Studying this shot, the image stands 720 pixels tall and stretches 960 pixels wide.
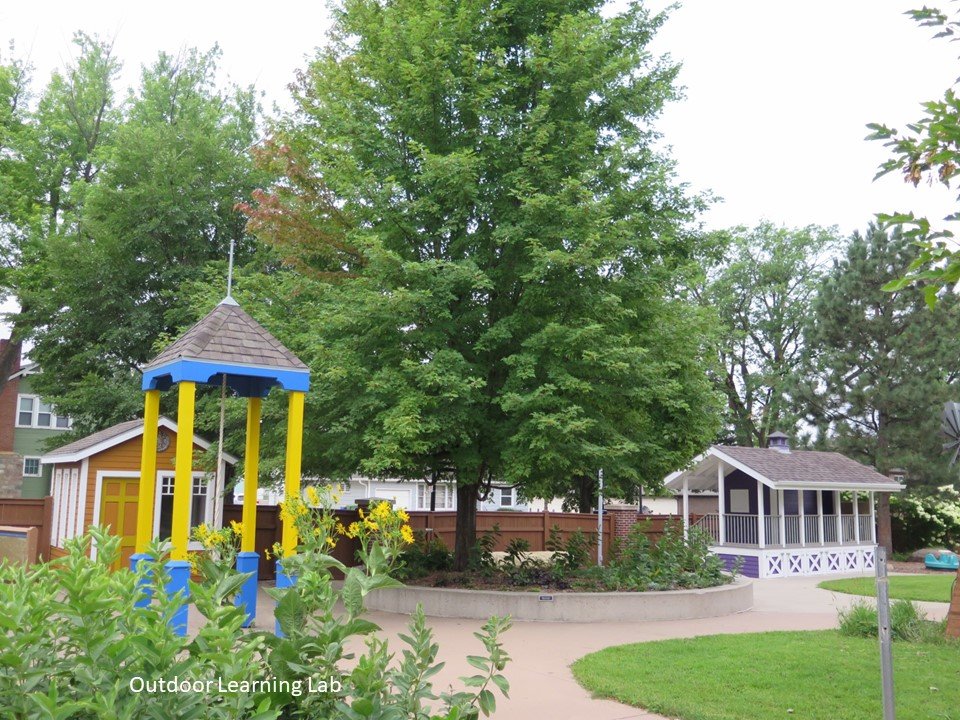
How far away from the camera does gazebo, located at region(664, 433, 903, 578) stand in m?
26.1

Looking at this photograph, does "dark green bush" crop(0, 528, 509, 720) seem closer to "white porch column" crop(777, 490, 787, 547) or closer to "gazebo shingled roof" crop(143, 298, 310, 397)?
"gazebo shingled roof" crop(143, 298, 310, 397)

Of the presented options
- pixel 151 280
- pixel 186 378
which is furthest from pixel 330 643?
pixel 151 280

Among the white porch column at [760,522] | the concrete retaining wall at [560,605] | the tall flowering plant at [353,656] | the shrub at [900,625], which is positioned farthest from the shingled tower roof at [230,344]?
the white porch column at [760,522]

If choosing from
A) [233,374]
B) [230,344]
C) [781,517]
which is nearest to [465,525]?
[233,374]

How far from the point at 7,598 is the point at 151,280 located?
79.5 feet

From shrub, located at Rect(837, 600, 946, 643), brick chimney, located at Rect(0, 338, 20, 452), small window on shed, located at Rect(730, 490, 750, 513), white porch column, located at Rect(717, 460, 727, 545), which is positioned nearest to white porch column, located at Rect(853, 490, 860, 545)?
small window on shed, located at Rect(730, 490, 750, 513)

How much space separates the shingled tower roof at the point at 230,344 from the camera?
1013 centimetres

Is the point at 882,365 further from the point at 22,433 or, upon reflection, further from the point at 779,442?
the point at 22,433

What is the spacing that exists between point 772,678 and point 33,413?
38.6 meters

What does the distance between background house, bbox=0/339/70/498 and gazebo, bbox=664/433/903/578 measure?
27.6m

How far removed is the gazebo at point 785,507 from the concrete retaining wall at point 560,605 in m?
11.9

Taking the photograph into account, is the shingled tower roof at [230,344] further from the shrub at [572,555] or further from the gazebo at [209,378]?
the shrub at [572,555]

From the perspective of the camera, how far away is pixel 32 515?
784 inches

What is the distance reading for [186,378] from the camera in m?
9.88
